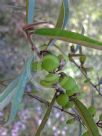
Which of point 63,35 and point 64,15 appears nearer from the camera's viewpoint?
point 63,35

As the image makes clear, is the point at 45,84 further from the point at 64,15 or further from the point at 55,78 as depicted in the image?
the point at 64,15

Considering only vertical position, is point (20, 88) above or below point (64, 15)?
below

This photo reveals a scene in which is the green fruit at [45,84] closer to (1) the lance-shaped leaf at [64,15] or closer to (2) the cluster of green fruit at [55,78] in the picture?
(2) the cluster of green fruit at [55,78]

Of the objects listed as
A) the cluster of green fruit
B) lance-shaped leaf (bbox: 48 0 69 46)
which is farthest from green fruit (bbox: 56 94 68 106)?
lance-shaped leaf (bbox: 48 0 69 46)

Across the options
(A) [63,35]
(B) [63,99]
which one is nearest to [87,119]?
(B) [63,99]

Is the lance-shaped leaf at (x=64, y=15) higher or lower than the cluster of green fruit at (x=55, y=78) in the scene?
higher

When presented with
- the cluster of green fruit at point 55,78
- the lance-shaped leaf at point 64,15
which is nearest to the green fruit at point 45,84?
the cluster of green fruit at point 55,78

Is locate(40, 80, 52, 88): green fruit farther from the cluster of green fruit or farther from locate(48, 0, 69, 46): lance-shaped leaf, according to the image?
locate(48, 0, 69, 46): lance-shaped leaf
